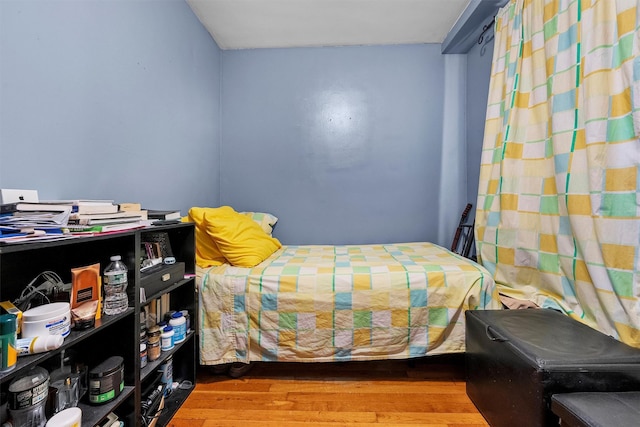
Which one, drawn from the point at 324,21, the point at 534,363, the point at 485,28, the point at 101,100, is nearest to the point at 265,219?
the point at 101,100

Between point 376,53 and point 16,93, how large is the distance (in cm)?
254

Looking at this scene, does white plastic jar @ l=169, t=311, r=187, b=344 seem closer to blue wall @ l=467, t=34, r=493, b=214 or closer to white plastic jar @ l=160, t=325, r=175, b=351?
white plastic jar @ l=160, t=325, r=175, b=351

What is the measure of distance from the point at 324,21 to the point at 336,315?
223cm

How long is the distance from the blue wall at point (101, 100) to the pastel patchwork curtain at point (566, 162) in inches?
82.5

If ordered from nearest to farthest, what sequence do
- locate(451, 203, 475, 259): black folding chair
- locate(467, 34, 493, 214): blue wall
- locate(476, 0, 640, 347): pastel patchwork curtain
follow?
locate(476, 0, 640, 347): pastel patchwork curtain, locate(467, 34, 493, 214): blue wall, locate(451, 203, 475, 259): black folding chair

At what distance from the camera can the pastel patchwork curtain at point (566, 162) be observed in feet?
3.73

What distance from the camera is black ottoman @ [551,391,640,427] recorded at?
81 centimetres

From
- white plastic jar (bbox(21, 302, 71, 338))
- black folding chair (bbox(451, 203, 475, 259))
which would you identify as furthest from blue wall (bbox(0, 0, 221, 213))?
black folding chair (bbox(451, 203, 475, 259))

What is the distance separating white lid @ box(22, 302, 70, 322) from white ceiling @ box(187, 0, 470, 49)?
217 centimetres

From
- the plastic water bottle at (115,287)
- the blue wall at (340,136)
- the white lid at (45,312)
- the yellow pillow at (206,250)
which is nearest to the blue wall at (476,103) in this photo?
the blue wall at (340,136)

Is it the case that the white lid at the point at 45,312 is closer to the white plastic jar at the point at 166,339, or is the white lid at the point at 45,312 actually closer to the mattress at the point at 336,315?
the white plastic jar at the point at 166,339

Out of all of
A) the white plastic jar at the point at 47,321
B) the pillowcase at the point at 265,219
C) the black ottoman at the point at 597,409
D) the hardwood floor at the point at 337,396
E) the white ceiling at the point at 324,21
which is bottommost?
the hardwood floor at the point at 337,396

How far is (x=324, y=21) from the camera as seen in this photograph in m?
2.31

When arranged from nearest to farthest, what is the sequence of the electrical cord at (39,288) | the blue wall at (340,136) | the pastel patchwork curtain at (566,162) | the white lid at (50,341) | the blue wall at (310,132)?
the white lid at (50,341)
the electrical cord at (39,288)
the pastel patchwork curtain at (566,162)
the blue wall at (310,132)
the blue wall at (340,136)
